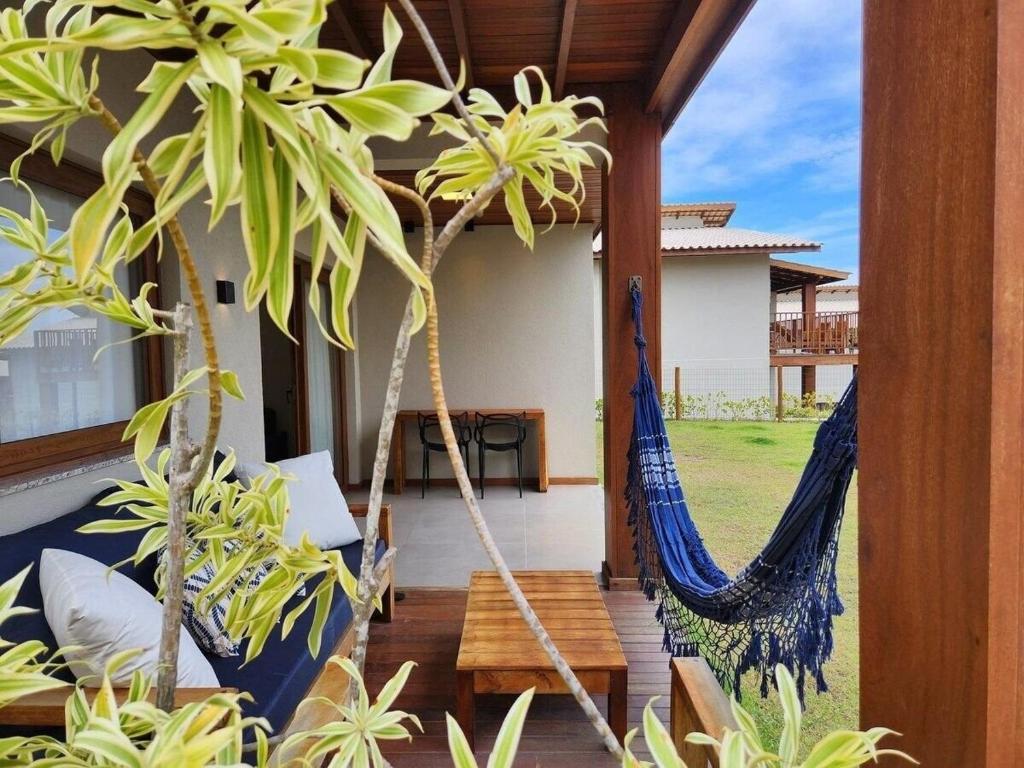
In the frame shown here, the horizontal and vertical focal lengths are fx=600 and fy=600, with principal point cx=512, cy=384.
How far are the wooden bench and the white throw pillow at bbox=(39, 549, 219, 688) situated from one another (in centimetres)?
105

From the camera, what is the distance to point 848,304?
17.8 meters

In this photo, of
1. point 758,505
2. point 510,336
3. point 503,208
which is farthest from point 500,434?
point 758,505

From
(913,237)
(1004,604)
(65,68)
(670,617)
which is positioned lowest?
(670,617)

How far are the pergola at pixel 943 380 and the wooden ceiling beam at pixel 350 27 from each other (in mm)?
2258

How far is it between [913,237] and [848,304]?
19710 mm

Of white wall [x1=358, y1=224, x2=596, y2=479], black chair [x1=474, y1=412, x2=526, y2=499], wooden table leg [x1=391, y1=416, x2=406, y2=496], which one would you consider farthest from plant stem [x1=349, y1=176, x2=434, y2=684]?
white wall [x1=358, y1=224, x2=596, y2=479]

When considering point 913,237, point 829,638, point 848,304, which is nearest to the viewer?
point 913,237

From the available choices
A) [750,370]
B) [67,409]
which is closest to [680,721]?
[67,409]

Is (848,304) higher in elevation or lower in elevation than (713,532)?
higher

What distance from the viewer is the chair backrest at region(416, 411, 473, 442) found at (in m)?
5.75

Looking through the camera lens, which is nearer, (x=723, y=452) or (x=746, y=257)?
(x=723, y=452)

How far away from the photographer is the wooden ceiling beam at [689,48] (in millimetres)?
2309

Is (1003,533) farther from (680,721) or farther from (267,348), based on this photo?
(267,348)

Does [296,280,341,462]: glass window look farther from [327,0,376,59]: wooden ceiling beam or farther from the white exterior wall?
the white exterior wall
